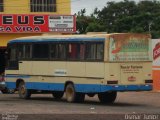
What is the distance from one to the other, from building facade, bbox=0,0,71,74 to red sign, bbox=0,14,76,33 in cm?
40

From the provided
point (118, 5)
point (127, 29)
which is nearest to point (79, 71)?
point (127, 29)

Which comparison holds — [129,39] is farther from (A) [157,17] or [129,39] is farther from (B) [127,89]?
(A) [157,17]

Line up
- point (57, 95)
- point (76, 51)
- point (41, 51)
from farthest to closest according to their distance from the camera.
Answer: point (57, 95), point (41, 51), point (76, 51)

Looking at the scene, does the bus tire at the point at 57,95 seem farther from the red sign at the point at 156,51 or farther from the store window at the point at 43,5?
the store window at the point at 43,5

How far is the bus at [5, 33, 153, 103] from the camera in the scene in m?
22.4

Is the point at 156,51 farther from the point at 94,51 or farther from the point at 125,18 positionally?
the point at 125,18

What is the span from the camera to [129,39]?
22734 millimetres

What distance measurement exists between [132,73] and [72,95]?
2.92 meters

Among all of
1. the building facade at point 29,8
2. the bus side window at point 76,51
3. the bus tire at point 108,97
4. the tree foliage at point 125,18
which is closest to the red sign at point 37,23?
the building facade at point 29,8

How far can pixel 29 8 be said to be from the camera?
4128 cm

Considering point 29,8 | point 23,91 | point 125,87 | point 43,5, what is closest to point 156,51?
point 23,91

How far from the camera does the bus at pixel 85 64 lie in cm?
2239

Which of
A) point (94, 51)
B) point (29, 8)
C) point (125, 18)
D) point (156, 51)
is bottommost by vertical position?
point (94, 51)

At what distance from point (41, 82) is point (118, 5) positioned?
54368mm
